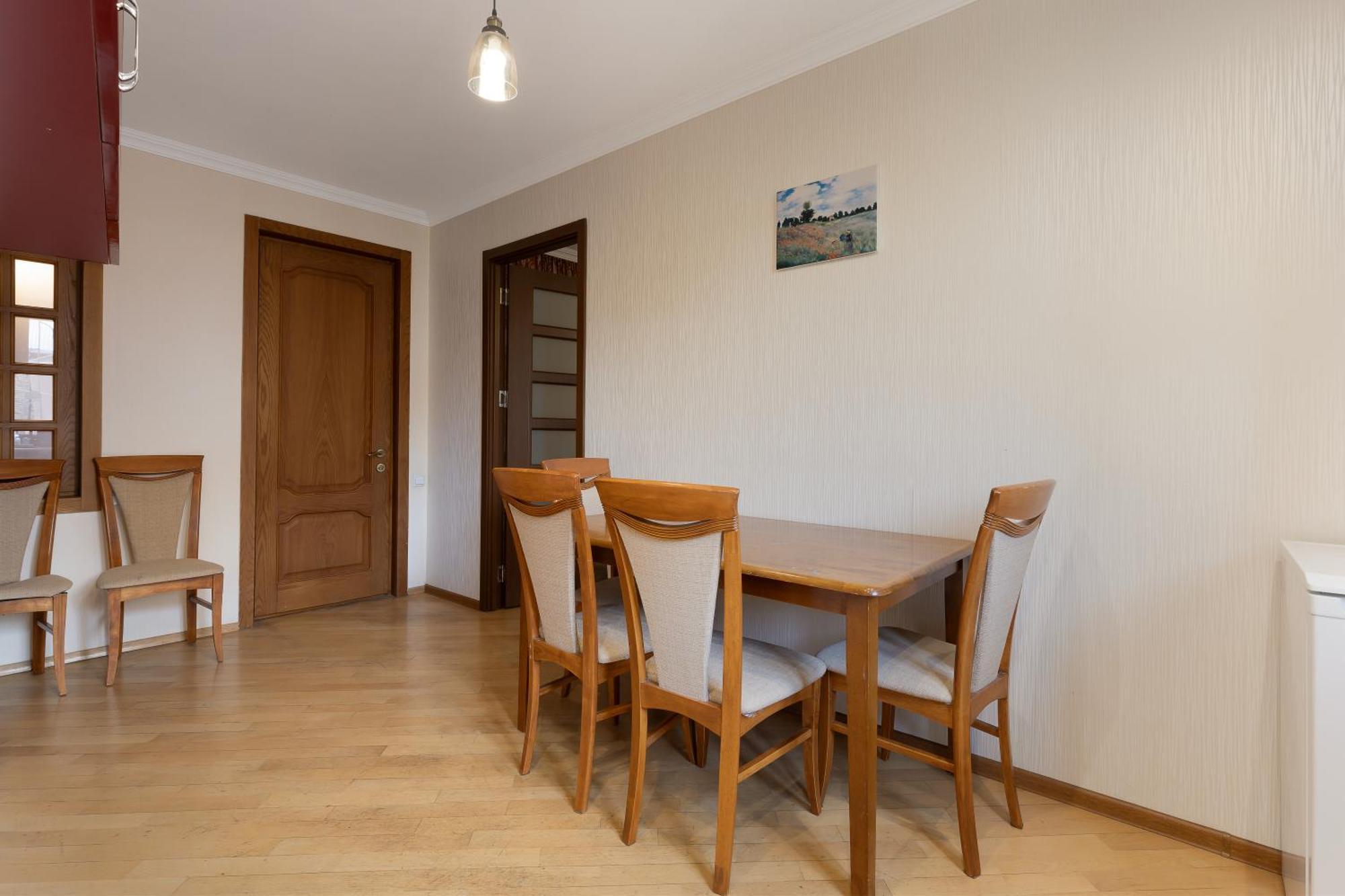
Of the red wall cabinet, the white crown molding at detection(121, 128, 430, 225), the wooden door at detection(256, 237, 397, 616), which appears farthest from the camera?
the wooden door at detection(256, 237, 397, 616)

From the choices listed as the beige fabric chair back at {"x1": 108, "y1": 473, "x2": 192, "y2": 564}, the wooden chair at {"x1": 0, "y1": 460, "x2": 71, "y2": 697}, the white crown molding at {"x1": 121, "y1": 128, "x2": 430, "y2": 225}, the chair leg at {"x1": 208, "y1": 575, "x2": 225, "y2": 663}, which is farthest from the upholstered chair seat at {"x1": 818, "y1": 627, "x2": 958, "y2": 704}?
the white crown molding at {"x1": 121, "y1": 128, "x2": 430, "y2": 225}

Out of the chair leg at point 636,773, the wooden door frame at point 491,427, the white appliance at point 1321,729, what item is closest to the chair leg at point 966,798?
the white appliance at point 1321,729

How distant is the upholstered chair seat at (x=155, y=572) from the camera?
9.52 ft

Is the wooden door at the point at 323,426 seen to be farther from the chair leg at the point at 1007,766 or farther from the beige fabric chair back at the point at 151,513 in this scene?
the chair leg at the point at 1007,766

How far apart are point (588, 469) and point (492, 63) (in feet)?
5.44

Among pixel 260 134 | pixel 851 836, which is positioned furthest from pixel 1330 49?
pixel 260 134

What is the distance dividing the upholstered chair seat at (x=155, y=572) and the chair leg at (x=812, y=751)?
2.88 m

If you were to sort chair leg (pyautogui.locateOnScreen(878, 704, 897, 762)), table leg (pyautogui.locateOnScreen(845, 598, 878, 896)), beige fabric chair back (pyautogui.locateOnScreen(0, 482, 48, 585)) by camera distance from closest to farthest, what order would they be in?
table leg (pyautogui.locateOnScreen(845, 598, 878, 896)) < chair leg (pyautogui.locateOnScreen(878, 704, 897, 762)) < beige fabric chair back (pyautogui.locateOnScreen(0, 482, 48, 585))

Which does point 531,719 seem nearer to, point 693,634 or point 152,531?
point 693,634

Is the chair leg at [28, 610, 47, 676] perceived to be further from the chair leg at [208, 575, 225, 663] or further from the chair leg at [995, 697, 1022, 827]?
the chair leg at [995, 697, 1022, 827]

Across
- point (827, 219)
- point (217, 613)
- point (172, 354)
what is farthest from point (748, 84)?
point (217, 613)

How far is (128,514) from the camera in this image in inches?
124

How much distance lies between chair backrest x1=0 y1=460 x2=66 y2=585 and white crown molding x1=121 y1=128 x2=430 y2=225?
5.37 feet

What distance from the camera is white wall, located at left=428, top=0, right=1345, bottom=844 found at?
1.64 metres
